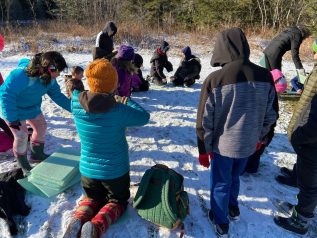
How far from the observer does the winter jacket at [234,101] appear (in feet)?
7.60

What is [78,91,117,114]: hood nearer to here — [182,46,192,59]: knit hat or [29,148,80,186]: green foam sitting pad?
[29,148,80,186]: green foam sitting pad

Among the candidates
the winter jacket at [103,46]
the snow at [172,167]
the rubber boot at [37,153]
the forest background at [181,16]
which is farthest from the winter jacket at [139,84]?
the forest background at [181,16]

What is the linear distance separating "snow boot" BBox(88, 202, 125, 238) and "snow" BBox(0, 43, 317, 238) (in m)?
0.15

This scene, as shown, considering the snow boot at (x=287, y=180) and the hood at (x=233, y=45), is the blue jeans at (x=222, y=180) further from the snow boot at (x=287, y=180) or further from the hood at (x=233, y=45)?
the snow boot at (x=287, y=180)

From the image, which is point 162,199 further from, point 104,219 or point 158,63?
point 158,63

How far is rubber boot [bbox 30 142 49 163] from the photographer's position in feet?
12.4

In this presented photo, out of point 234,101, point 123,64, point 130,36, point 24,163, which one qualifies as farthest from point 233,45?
point 130,36

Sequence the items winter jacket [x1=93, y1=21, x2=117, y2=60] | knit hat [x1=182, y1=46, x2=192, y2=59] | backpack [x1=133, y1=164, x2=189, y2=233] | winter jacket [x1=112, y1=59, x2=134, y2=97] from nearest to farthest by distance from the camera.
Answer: backpack [x1=133, y1=164, x2=189, y2=233], winter jacket [x1=112, y1=59, x2=134, y2=97], winter jacket [x1=93, y1=21, x2=117, y2=60], knit hat [x1=182, y1=46, x2=192, y2=59]

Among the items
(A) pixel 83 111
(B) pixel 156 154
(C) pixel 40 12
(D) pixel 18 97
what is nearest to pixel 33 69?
(D) pixel 18 97

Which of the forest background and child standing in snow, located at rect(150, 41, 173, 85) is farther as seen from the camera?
the forest background

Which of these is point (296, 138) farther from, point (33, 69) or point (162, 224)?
point (33, 69)

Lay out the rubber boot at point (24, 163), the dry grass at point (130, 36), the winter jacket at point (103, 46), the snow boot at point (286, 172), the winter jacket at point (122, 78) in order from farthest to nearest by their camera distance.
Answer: the dry grass at point (130, 36) < the winter jacket at point (103, 46) < the winter jacket at point (122, 78) < the snow boot at point (286, 172) < the rubber boot at point (24, 163)

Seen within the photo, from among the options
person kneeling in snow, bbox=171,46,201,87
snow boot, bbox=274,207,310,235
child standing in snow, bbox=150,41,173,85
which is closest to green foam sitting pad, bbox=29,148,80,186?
snow boot, bbox=274,207,310,235

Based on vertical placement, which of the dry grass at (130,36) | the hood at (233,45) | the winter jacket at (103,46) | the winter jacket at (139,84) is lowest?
the winter jacket at (139,84)
